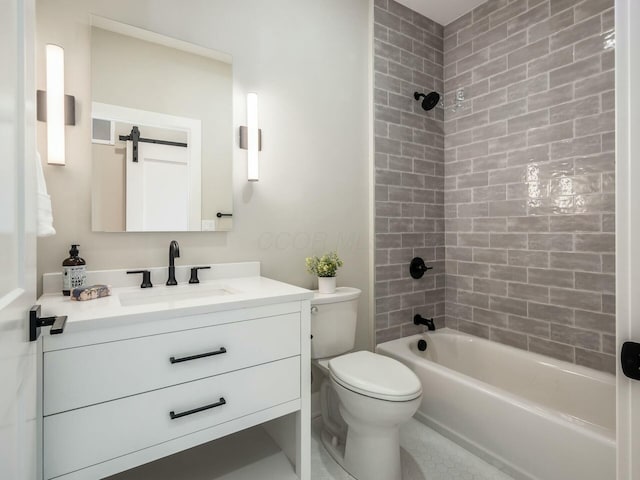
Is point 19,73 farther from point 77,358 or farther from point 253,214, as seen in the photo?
point 253,214

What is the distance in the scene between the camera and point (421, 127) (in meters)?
2.62

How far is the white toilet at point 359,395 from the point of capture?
1.47 metres

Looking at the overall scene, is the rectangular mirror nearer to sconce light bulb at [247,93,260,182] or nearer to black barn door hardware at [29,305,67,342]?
sconce light bulb at [247,93,260,182]

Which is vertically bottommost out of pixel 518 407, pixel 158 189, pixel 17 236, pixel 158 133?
pixel 518 407

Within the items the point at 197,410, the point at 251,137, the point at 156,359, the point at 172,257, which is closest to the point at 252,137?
the point at 251,137

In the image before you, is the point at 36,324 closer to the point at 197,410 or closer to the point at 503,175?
the point at 197,410

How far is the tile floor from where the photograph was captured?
163 cm

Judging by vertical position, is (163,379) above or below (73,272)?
below

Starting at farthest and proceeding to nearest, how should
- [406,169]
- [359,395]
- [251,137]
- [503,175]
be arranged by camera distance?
[406,169]
[503,175]
[251,137]
[359,395]

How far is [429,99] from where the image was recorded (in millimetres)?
2539

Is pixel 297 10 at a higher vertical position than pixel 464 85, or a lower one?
higher

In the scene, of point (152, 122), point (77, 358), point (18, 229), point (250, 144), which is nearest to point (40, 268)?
point (77, 358)

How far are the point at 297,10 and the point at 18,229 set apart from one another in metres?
2.03

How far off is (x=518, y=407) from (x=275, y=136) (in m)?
1.89
